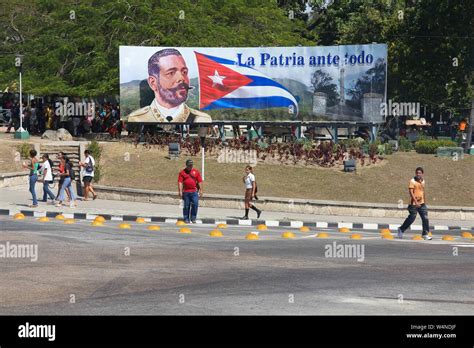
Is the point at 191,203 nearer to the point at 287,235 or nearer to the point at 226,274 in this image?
the point at 287,235

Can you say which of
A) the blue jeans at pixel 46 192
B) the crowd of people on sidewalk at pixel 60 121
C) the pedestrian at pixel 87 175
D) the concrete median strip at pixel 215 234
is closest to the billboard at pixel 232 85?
the crowd of people on sidewalk at pixel 60 121

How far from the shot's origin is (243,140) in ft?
121

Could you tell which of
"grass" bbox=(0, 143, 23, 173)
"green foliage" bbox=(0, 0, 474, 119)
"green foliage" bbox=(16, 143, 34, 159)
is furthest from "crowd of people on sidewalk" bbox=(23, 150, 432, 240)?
"green foliage" bbox=(0, 0, 474, 119)

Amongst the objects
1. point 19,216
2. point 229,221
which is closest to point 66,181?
point 19,216

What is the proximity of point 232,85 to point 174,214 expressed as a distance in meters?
11.4

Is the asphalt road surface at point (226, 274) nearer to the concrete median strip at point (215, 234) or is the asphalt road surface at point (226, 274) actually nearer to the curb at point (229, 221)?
the concrete median strip at point (215, 234)

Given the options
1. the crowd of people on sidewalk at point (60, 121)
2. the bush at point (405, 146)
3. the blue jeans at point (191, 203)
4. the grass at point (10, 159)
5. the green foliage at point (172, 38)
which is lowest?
the blue jeans at point (191, 203)

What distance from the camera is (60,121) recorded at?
148ft

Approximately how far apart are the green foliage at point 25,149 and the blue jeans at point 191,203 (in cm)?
1153

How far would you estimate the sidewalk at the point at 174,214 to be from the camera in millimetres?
27453

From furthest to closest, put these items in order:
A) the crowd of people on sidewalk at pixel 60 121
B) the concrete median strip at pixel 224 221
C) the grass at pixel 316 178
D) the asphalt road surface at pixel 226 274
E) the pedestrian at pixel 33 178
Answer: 1. the crowd of people on sidewalk at pixel 60 121
2. the grass at pixel 316 178
3. the pedestrian at pixel 33 178
4. the concrete median strip at pixel 224 221
5. the asphalt road surface at pixel 226 274

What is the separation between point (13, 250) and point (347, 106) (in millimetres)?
21058
